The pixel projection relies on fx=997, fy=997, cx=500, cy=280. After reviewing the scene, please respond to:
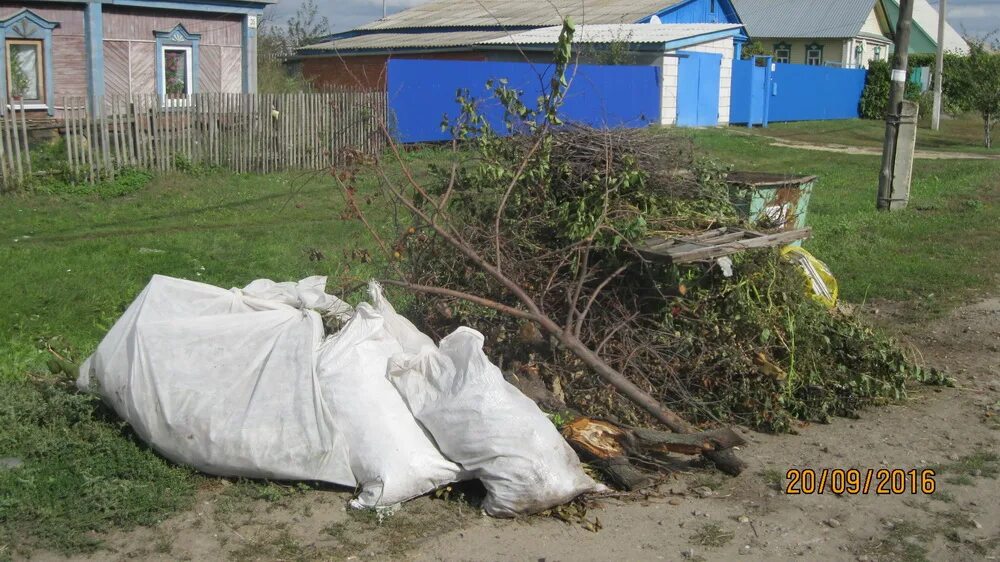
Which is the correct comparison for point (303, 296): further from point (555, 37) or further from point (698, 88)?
point (698, 88)

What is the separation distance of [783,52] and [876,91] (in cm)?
855

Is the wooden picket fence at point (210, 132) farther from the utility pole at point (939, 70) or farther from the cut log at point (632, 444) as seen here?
the utility pole at point (939, 70)

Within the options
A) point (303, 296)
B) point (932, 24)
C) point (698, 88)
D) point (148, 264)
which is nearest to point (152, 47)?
point (148, 264)

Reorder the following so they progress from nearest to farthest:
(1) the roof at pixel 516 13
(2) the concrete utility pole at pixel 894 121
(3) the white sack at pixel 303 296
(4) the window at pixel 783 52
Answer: (3) the white sack at pixel 303 296 → (2) the concrete utility pole at pixel 894 121 → (1) the roof at pixel 516 13 → (4) the window at pixel 783 52

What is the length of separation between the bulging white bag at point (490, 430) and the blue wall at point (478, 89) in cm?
1339

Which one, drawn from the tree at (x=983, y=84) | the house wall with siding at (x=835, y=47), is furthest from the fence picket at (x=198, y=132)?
the house wall with siding at (x=835, y=47)

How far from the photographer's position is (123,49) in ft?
59.8

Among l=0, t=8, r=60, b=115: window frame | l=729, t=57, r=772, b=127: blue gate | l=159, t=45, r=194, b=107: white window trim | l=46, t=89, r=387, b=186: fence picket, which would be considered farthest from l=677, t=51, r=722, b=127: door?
l=0, t=8, r=60, b=115: window frame

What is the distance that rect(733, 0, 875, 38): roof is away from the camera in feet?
139

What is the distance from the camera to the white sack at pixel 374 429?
4.29 m

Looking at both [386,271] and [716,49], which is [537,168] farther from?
[716,49]

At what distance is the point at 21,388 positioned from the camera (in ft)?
17.6

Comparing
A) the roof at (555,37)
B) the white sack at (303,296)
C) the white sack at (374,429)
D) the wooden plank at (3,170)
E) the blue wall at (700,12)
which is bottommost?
the white sack at (374,429)

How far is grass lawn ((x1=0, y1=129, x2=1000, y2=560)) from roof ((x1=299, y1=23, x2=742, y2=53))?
324 inches
